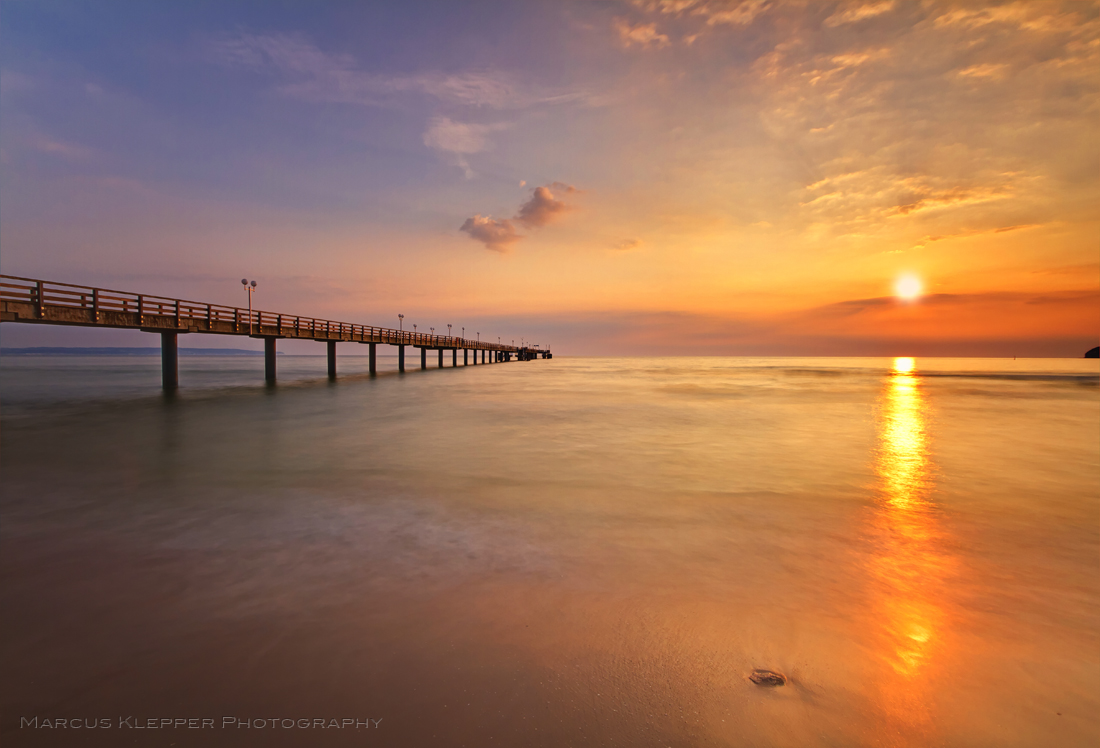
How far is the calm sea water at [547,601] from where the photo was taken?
3.11 m

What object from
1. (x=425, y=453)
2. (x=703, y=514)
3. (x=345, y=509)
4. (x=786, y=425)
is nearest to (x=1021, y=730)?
(x=703, y=514)

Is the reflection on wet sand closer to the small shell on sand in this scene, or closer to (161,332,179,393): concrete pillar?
the small shell on sand

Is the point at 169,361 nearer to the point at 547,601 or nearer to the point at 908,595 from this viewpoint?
the point at 547,601

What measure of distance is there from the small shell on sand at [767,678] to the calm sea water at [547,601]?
6 centimetres

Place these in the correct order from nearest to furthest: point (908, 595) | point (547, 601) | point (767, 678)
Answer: point (767, 678), point (547, 601), point (908, 595)

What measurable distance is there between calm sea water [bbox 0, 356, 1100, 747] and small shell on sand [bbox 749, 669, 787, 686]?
0.06 metres

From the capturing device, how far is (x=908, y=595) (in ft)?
16.3

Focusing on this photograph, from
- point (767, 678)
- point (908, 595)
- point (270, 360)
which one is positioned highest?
point (270, 360)

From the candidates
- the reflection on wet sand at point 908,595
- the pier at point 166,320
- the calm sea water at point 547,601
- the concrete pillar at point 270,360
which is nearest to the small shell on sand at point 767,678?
the calm sea water at point 547,601

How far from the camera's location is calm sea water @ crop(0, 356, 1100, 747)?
123 inches

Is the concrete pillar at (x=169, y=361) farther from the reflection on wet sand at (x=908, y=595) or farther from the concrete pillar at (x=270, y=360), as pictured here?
the reflection on wet sand at (x=908, y=595)

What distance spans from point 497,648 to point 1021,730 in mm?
3346

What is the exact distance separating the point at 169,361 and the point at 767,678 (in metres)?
36.5

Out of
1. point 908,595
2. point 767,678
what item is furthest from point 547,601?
point 908,595
